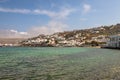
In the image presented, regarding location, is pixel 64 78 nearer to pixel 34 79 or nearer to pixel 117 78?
pixel 34 79

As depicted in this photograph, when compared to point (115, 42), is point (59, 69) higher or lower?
lower

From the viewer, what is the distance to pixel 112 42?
140375 millimetres

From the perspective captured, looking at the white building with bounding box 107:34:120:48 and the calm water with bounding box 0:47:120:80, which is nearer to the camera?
the calm water with bounding box 0:47:120:80

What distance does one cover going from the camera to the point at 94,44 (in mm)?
191750

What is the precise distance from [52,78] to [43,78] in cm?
82

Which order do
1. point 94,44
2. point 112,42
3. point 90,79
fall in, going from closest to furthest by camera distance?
1. point 90,79
2. point 112,42
3. point 94,44

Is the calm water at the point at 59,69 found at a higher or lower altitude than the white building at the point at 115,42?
lower

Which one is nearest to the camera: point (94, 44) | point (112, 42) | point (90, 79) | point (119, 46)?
point (90, 79)

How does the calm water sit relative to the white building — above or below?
below

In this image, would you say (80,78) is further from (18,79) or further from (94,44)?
(94,44)

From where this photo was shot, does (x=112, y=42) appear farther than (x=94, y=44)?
No

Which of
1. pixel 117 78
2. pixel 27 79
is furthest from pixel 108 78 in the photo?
pixel 27 79

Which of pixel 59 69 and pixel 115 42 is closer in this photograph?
pixel 59 69

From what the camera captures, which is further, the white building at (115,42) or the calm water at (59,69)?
the white building at (115,42)
